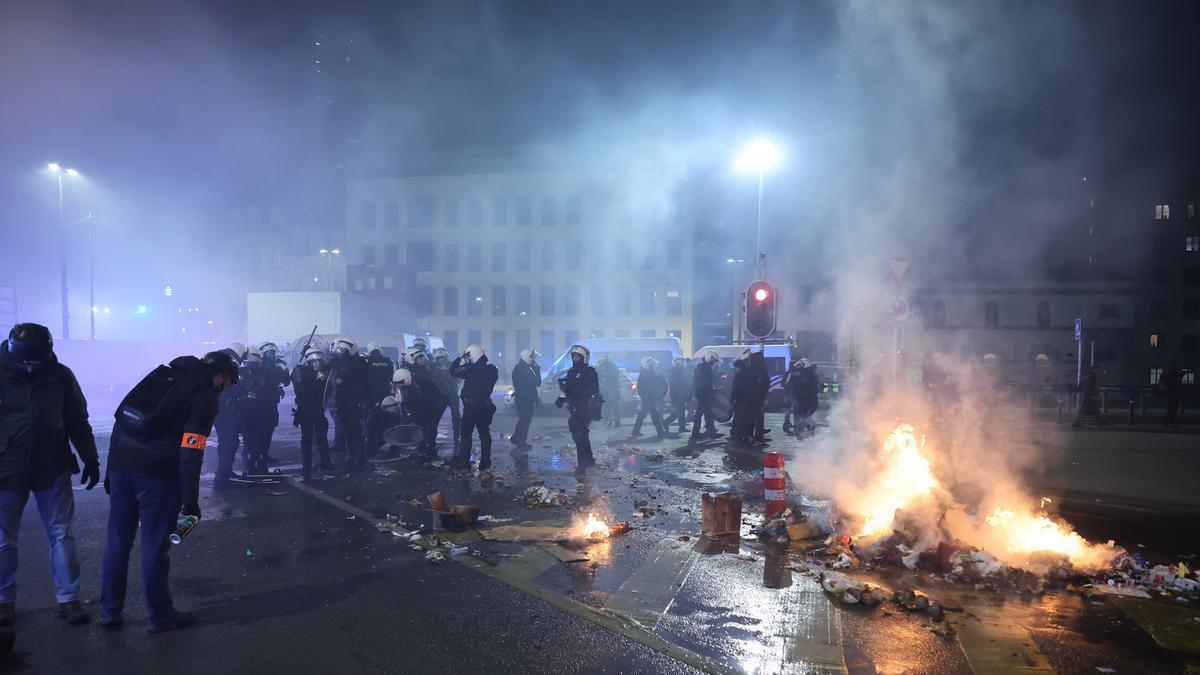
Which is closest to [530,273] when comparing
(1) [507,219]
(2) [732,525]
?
(1) [507,219]

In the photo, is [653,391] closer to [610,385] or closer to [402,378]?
[610,385]

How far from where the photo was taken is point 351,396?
405 inches

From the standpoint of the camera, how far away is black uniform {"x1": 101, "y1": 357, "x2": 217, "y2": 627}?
4.20 meters

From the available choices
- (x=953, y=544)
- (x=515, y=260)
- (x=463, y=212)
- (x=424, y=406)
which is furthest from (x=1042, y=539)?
(x=463, y=212)

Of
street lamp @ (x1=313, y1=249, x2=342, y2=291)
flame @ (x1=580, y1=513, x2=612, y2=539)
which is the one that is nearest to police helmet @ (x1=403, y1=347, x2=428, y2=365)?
flame @ (x1=580, y1=513, x2=612, y2=539)

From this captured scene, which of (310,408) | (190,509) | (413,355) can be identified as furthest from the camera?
(413,355)

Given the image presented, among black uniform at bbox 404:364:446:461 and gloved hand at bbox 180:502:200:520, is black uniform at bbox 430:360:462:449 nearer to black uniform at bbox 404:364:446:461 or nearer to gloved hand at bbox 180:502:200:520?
black uniform at bbox 404:364:446:461

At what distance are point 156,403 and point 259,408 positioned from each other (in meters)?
5.92

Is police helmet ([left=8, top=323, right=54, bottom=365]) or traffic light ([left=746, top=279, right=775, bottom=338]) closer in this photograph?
police helmet ([left=8, top=323, right=54, bottom=365])

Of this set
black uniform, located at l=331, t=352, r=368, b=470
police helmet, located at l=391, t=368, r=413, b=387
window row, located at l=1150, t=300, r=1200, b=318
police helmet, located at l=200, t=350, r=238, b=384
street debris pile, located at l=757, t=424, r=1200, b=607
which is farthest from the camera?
window row, located at l=1150, t=300, r=1200, b=318

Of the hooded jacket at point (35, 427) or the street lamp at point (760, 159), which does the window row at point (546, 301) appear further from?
the hooded jacket at point (35, 427)

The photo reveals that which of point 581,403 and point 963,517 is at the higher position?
point 581,403

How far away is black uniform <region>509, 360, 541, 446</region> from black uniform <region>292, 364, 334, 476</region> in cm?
359

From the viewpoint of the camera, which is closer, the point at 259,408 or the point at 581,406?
the point at 259,408
